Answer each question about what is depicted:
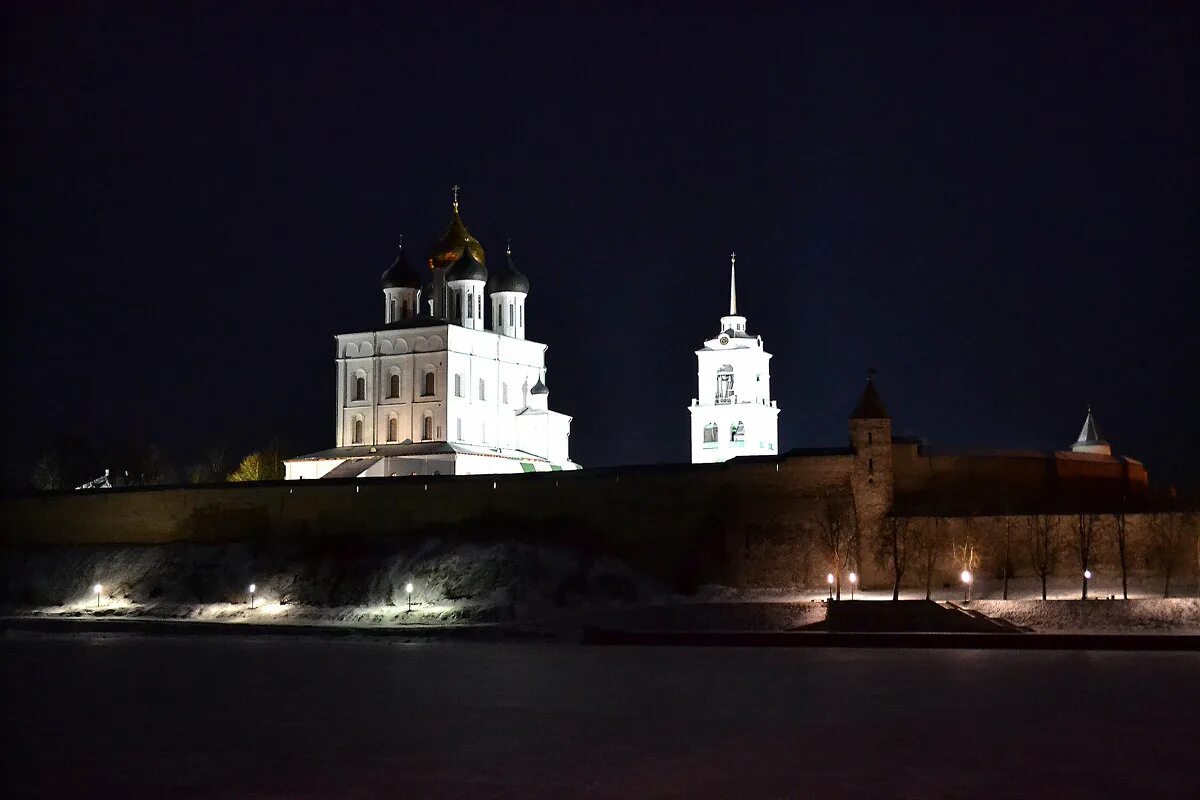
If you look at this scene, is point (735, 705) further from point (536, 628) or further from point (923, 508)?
point (923, 508)

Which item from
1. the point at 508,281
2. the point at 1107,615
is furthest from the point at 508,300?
the point at 1107,615

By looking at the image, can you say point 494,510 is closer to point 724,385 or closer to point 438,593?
point 438,593

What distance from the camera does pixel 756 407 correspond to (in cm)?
5294

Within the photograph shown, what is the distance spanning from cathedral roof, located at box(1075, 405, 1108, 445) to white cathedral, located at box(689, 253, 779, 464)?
1165cm

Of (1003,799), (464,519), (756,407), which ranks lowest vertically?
(1003,799)

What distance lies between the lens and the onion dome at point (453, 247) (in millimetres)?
47812

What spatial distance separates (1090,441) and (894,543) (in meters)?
12.0

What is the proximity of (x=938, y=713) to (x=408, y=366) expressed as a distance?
28809 millimetres

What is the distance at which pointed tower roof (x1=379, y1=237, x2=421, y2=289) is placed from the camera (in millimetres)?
47500

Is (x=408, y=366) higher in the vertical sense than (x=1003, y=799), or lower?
higher

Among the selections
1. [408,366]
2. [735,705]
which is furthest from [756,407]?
[735,705]

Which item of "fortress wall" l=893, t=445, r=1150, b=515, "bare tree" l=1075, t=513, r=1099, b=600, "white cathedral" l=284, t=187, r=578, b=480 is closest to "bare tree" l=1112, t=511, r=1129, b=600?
"bare tree" l=1075, t=513, r=1099, b=600

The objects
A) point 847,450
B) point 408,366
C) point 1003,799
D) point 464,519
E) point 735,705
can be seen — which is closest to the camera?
point 1003,799

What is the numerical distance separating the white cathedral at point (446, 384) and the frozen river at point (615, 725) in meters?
17.6
